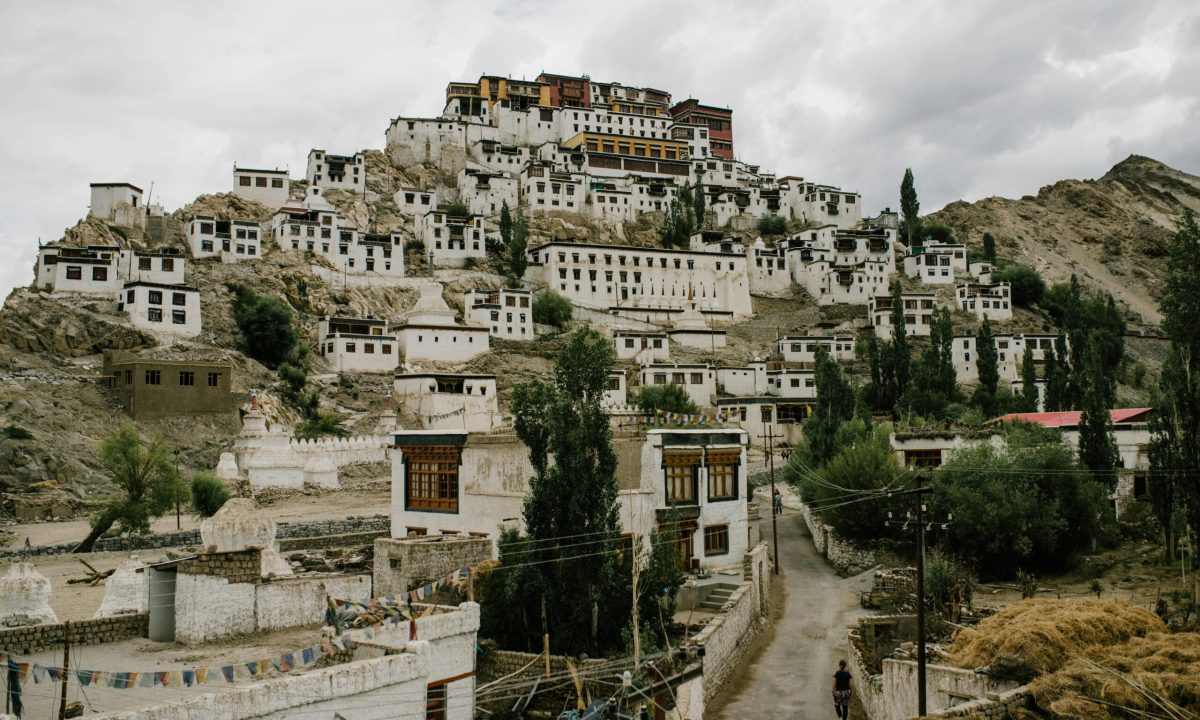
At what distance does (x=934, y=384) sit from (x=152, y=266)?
169 feet

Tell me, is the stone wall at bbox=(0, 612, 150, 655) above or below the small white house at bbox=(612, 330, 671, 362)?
below

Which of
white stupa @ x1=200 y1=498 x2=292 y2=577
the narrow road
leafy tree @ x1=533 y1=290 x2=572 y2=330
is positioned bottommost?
the narrow road

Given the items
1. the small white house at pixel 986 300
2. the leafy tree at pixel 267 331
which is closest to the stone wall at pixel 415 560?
the leafy tree at pixel 267 331

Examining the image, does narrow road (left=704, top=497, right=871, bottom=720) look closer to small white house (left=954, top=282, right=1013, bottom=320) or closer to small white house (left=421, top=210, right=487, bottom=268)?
small white house (left=421, top=210, right=487, bottom=268)

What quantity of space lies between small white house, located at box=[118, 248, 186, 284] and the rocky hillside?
9918cm

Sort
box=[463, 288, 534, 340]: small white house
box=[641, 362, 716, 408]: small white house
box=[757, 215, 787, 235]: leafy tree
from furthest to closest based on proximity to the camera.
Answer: box=[757, 215, 787, 235]: leafy tree → box=[463, 288, 534, 340]: small white house → box=[641, 362, 716, 408]: small white house

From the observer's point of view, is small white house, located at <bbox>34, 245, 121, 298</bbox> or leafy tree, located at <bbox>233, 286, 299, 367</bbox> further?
leafy tree, located at <bbox>233, 286, 299, 367</bbox>

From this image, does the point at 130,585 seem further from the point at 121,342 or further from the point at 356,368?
the point at 356,368

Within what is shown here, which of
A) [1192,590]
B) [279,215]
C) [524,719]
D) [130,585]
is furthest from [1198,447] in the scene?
[279,215]

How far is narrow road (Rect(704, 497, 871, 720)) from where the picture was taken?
1936 centimetres

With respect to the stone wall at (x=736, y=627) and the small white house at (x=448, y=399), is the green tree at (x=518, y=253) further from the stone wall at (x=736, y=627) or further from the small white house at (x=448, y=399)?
the stone wall at (x=736, y=627)

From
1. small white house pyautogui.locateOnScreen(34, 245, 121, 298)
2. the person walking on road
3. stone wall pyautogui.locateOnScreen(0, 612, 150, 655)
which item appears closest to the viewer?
stone wall pyautogui.locateOnScreen(0, 612, 150, 655)

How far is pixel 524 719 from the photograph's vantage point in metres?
17.4

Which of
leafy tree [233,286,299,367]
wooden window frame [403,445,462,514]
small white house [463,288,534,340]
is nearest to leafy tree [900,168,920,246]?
small white house [463,288,534,340]
